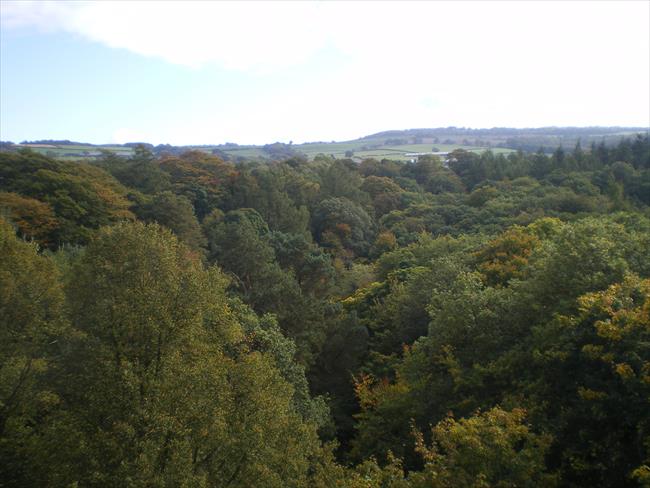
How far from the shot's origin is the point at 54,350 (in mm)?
14766

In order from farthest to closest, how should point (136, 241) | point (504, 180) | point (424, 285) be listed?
1. point (504, 180)
2. point (424, 285)
3. point (136, 241)

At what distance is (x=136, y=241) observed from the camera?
14047 millimetres

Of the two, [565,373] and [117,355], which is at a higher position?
[117,355]

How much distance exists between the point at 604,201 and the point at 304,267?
30863 millimetres

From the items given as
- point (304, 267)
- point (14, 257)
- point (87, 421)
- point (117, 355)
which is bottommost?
point (304, 267)

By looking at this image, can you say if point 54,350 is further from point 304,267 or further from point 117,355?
point 304,267

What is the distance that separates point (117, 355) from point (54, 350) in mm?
4119

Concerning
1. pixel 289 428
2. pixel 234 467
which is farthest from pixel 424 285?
pixel 234 467

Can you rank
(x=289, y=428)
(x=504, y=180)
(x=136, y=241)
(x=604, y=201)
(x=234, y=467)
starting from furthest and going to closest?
(x=504, y=180) < (x=604, y=201) < (x=136, y=241) < (x=289, y=428) < (x=234, y=467)

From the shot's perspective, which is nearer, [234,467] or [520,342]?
[234,467]

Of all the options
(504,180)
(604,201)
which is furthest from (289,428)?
(504,180)

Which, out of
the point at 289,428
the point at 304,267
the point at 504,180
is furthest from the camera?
the point at 504,180

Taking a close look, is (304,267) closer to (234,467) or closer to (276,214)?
(276,214)

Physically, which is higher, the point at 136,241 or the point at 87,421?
the point at 136,241
